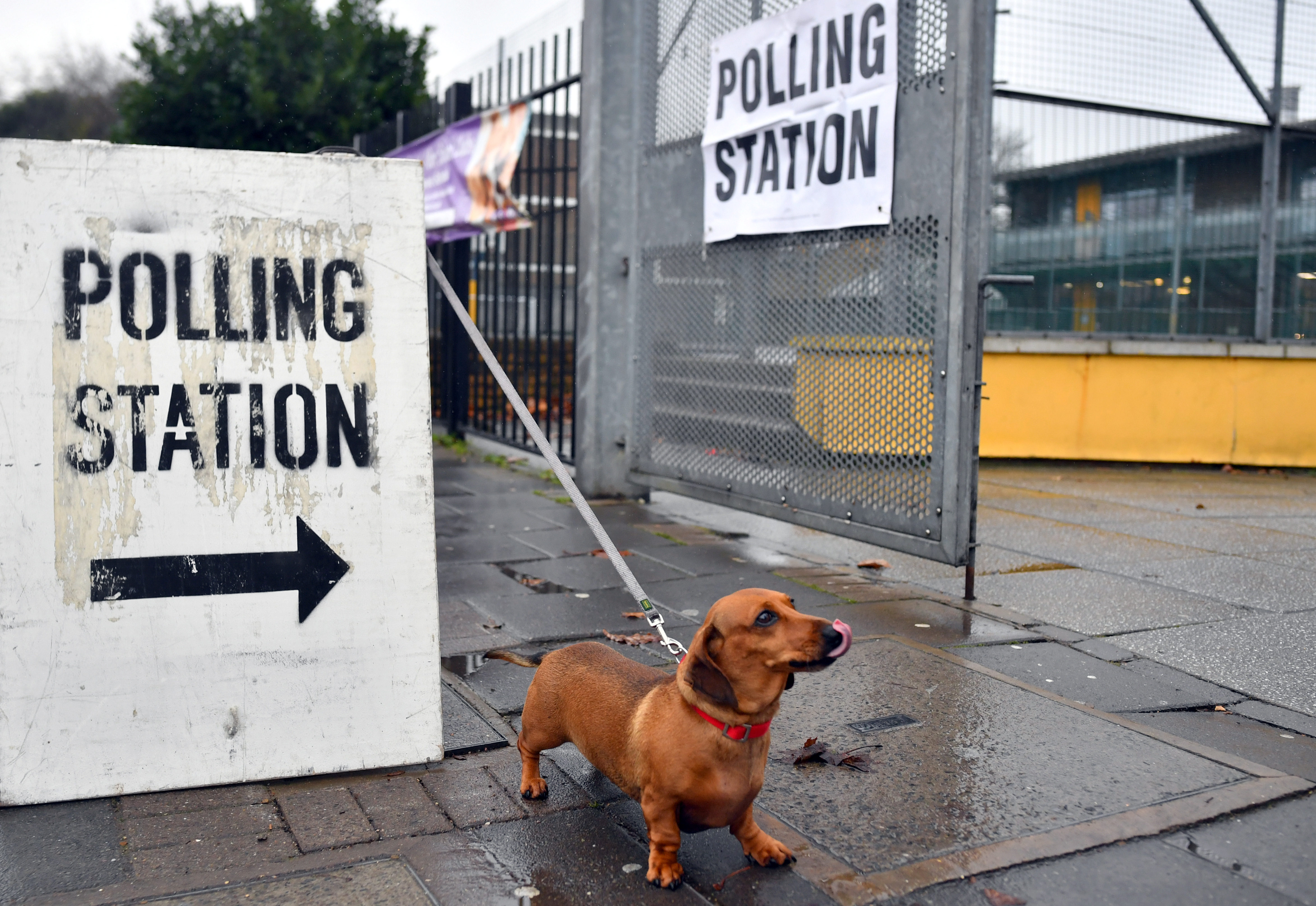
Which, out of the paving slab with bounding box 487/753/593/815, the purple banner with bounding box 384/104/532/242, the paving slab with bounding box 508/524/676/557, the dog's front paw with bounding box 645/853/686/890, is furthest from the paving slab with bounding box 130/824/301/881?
the purple banner with bounding box 384/104/532/242

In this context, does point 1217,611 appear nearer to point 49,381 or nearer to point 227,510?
point 227,510

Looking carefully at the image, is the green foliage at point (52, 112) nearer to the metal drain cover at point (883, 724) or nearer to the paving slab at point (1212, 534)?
the paving slab at point (1212, 534)

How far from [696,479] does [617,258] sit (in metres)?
1.79

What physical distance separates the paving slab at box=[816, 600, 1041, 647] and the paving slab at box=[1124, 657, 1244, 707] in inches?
17.5

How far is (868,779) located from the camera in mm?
2996

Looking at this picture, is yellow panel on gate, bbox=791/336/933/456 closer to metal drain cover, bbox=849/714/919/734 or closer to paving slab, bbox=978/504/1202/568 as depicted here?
paving slab, bbox=978/504/1202/568

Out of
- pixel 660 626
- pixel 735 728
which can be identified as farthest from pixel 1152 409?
pixel 735 728

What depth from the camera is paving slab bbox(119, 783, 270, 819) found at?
279cm

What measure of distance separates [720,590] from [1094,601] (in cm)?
173

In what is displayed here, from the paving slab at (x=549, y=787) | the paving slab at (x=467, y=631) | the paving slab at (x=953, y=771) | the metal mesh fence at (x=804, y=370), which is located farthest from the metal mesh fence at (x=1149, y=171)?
the paving slab at (x=549, y=787)

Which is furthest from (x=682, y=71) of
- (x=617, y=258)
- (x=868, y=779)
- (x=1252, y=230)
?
(x=1252, y=230)

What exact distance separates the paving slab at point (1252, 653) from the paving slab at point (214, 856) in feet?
10.3

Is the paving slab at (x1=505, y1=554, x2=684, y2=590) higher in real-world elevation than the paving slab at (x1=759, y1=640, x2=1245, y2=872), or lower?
higher

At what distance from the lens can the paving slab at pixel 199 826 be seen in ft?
8.65
